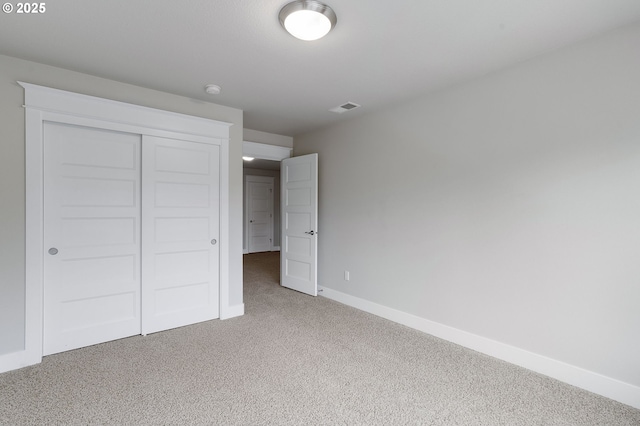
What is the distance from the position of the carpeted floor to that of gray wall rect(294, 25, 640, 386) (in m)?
0.40

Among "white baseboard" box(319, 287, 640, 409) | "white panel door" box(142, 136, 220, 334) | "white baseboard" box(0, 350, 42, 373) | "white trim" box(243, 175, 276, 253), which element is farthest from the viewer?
"white trim" box(243, 175, 276, 253)

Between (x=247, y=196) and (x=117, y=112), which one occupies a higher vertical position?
(x=117, y=112)

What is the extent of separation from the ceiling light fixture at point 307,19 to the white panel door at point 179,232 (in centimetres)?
190

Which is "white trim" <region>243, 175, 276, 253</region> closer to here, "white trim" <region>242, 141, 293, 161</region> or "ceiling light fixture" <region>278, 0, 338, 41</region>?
"white trim" <region>242, 141, 293, 161</region>

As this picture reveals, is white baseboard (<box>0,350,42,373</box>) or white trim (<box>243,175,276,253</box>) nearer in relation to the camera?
white baseboard (<box>0,350,42,373</box>)

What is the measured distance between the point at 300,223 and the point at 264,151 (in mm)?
1259

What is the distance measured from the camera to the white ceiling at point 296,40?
182cm

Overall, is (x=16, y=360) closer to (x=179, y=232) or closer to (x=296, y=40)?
(x=179, y=232)

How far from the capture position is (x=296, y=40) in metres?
2.14

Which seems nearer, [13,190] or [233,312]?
[13,190]

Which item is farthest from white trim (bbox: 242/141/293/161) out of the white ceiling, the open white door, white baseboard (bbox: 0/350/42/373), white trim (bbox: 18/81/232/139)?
white baseboard (bbox: 0/350/42/373)

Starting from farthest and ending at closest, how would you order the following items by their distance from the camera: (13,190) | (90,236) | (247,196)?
(247,196), (90,236), (13,190)

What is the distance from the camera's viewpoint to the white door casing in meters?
8.42

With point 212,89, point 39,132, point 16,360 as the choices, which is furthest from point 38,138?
point 16,360
